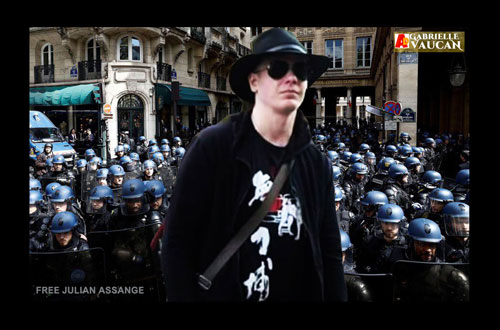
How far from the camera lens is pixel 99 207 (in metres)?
6.39

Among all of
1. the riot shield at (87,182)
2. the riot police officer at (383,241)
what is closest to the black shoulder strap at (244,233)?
the riot police officer at (383,241)

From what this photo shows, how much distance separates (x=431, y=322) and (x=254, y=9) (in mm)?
1953

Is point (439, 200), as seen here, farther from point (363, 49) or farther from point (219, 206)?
point (363, 49)

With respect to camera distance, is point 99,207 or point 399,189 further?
point 399,189

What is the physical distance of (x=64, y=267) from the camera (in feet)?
11.6

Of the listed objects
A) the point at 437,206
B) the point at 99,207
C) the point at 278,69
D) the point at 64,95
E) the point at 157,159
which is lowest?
the point at 99,207

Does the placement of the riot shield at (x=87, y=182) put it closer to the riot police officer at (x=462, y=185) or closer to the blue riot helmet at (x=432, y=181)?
the blue riot helmet at (x=432, y=181)

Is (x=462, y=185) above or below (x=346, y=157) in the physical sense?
below

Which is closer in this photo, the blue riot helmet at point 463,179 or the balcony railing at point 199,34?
the blue riot helmet at point 463,179

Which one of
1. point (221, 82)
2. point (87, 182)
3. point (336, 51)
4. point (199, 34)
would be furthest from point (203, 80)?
point (87, 182)

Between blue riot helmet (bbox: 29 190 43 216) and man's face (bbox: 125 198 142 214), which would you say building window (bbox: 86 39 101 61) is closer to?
blue riot helmet (bbox: 29 190 43 216)

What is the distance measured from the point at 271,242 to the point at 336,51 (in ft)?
94.0

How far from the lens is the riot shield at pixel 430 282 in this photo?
3086 mm

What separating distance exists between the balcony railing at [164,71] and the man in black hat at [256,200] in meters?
21.3
